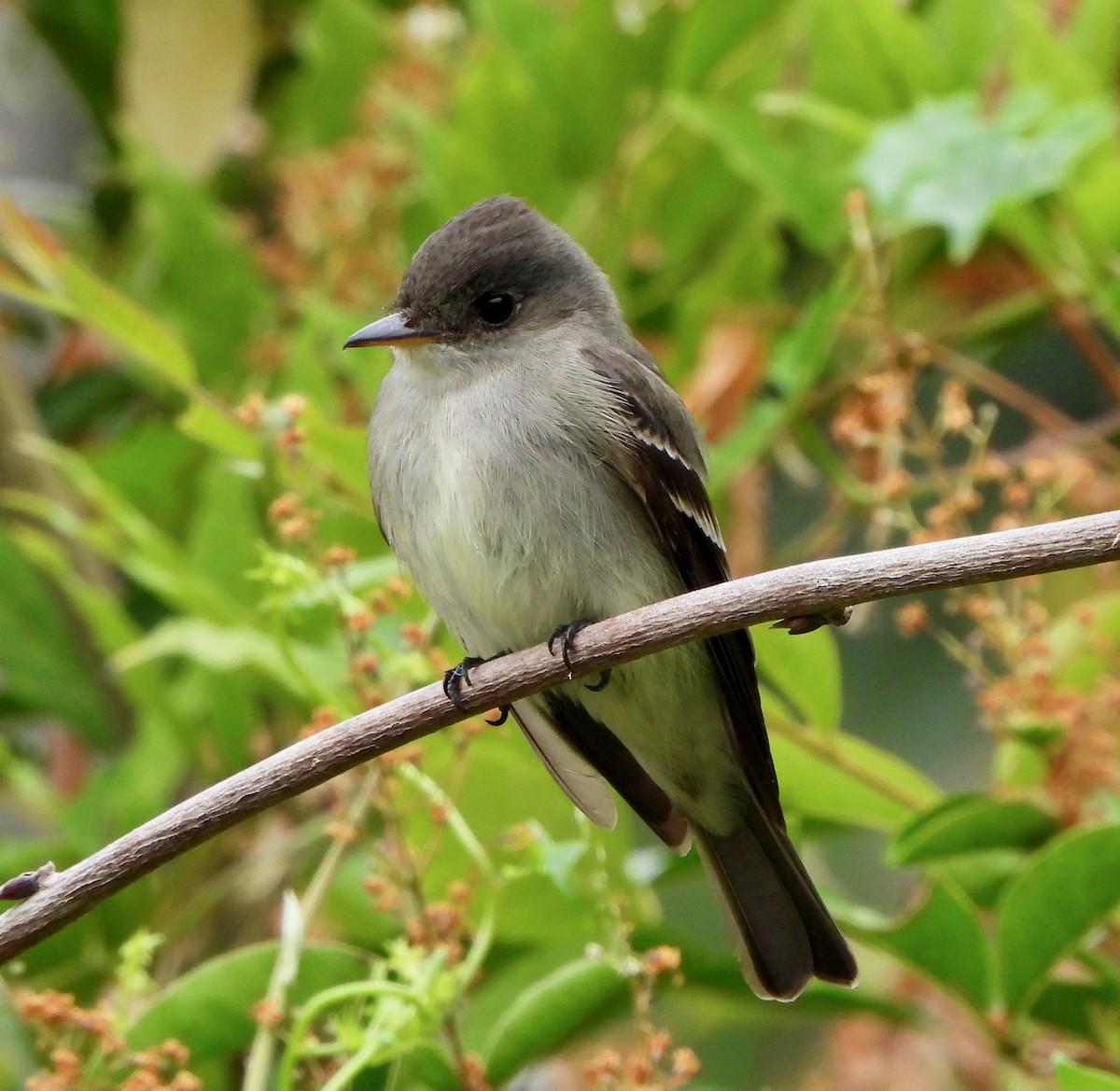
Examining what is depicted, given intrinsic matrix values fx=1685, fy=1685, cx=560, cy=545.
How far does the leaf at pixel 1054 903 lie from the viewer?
2061 mm

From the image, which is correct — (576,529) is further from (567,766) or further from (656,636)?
(656,636)

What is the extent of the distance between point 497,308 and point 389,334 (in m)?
0.25

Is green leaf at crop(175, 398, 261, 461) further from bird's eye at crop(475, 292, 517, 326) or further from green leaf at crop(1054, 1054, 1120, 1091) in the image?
green leaf at crop(1054, 1054, 1120, 1091)

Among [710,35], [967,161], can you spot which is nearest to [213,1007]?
[967,161]

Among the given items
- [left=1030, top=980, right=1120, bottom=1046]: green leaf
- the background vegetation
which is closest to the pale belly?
the background vegetation

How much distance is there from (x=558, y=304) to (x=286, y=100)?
1558mm

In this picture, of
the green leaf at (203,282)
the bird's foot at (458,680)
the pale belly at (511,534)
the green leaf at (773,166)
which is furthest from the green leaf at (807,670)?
the green leaf at (203,282)

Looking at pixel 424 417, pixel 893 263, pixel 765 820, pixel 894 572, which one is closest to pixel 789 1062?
pixel 765 820

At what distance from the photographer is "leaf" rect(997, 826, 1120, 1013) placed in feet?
6.76

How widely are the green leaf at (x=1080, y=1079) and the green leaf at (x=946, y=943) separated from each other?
1.28ft

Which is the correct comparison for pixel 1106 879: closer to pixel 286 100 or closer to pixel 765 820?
pixel 765 820

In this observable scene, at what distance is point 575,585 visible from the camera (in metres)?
2.44

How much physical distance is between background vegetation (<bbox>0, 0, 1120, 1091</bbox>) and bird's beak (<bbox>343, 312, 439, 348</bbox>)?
170 mm

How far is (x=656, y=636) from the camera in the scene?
5.49ft
